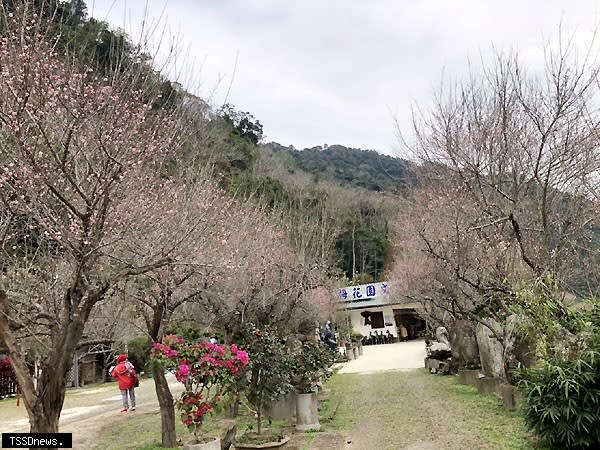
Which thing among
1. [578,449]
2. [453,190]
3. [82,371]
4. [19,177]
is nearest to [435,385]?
[453,190]

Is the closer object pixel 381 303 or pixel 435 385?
pixel 435 385

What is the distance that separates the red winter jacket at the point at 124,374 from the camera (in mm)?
12088

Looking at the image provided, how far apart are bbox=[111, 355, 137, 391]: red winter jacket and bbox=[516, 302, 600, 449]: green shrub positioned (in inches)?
335

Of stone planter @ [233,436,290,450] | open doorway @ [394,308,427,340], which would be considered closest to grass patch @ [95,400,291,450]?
stone planter @ [233,436,290,450]

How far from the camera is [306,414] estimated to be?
8961 millimetres

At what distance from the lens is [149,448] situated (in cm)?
828

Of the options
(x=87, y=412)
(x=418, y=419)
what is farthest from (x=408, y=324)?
(x=418, y=419)

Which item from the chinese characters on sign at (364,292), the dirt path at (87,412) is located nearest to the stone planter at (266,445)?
the dirt path at (87,412)

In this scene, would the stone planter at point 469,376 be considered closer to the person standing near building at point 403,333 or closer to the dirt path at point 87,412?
the dirt path at point 87,412

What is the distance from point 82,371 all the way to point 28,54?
771 inches

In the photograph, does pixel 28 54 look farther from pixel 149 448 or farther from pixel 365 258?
pixel 365 258

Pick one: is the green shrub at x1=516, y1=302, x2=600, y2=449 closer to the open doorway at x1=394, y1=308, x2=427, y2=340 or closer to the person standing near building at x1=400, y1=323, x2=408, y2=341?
the open doorway at x1=394, y1=308, x2=427, y2=340

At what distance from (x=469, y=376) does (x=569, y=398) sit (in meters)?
7.48

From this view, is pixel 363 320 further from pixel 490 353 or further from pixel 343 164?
pixel 490 353
